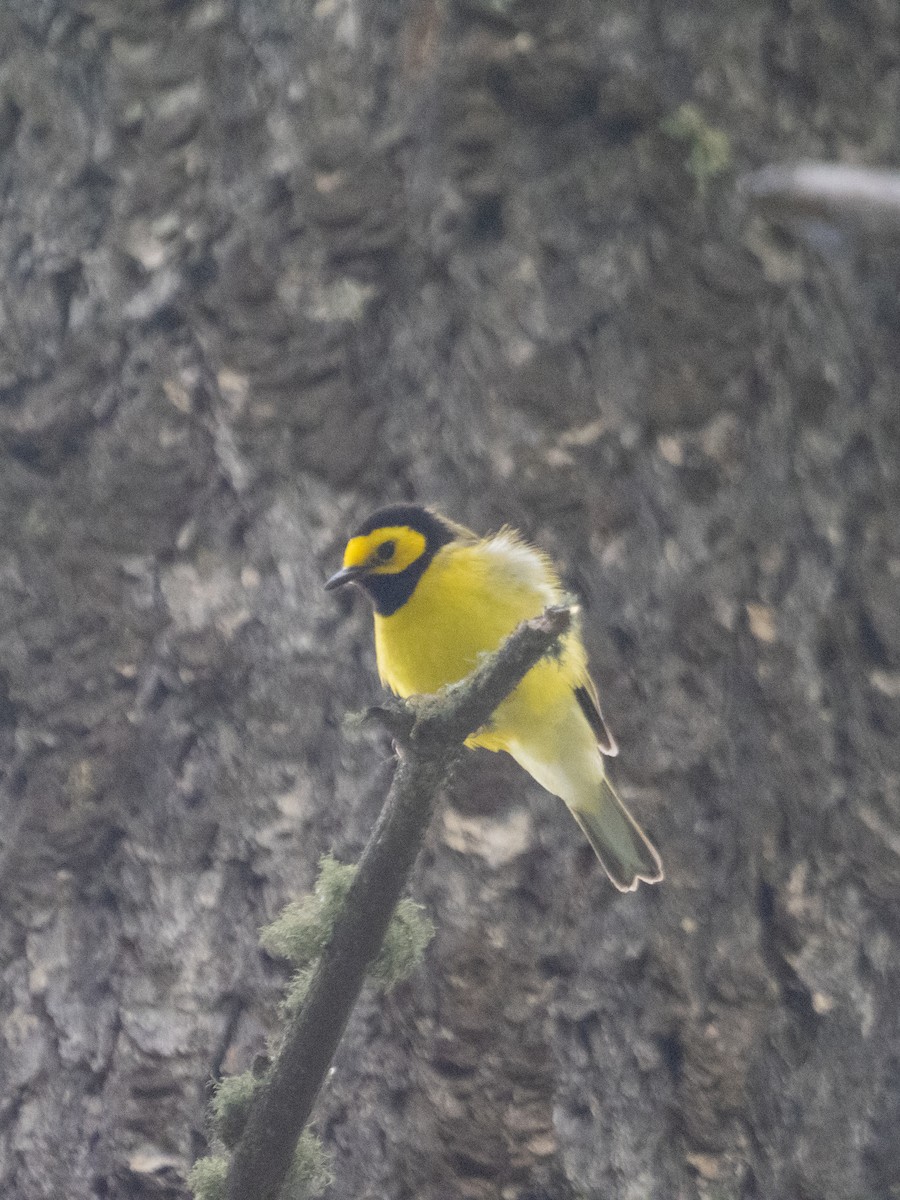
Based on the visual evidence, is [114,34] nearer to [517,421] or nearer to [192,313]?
[192,313]

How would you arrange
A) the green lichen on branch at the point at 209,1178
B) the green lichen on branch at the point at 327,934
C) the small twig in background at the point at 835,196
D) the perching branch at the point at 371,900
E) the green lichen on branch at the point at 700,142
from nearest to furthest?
the small twig in background at the point at 835,196, the perching branch at the point at 371,900, the green lichen on branch at the point at 327,934, the green lichen on branch at the point at 209,1178, the green lichen on branch at the point at 700,142

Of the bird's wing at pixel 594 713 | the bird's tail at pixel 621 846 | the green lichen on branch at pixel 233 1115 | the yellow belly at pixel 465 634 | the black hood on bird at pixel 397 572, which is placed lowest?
the bird's tail at pixel 621 846

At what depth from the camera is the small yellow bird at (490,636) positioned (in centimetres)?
311

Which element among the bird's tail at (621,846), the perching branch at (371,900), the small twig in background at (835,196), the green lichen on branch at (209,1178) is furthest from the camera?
the bird's tail at (621,846)

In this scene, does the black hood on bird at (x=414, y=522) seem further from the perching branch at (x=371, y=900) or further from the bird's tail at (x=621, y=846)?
the perching branch at (x=371, y=900)

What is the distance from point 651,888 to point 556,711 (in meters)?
0.52

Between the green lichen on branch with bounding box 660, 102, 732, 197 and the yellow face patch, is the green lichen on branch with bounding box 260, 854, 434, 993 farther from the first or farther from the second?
the green lichen on branch with bounding box 660, 102, 732, 197

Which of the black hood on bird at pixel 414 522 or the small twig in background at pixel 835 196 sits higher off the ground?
the small twig in background at pixel 835 196

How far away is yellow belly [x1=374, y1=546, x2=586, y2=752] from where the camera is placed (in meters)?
3.10

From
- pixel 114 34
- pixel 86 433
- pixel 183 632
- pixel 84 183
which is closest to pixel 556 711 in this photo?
pixel 183 632

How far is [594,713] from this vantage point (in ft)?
10.7

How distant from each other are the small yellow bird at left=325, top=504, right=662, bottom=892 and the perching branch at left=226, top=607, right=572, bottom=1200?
82 centimetres

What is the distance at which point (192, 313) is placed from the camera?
3.66 meters

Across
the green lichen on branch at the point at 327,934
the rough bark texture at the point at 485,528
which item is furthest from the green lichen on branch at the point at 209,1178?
the rough bark texture at the point at 485,528
